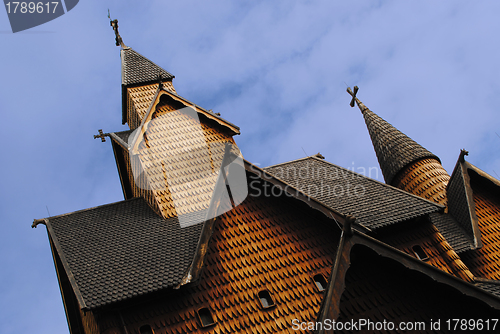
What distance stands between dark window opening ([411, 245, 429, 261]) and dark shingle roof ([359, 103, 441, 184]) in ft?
26.0

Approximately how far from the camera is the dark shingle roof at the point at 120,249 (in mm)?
8219

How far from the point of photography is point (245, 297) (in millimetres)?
8531

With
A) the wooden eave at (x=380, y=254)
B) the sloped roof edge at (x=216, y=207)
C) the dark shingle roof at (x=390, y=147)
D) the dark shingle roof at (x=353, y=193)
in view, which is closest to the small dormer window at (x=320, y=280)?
the sloped roof edge at (x=216, y=207)

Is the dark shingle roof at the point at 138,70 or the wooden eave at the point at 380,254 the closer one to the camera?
the wooden eave at the point at 380,254

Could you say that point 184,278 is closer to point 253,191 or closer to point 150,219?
point 253,191

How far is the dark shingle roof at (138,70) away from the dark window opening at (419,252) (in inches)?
393

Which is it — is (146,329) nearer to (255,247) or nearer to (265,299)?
(265,299)

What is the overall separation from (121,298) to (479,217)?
10502 millimetres

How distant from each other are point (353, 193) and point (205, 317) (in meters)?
5.20

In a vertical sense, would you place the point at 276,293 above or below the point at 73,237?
below

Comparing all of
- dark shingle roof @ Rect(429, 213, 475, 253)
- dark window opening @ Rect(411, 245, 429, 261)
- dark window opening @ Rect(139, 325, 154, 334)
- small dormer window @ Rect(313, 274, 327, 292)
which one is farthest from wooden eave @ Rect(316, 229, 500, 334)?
dark shingle roof @ Rect(429, 213, 475, 253)

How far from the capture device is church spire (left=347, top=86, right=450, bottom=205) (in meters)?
16.3

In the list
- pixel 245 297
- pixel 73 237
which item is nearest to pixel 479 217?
pixel 245 297

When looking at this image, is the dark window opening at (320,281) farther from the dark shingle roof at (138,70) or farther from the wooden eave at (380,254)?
the dark shingle roof at (138,70)
